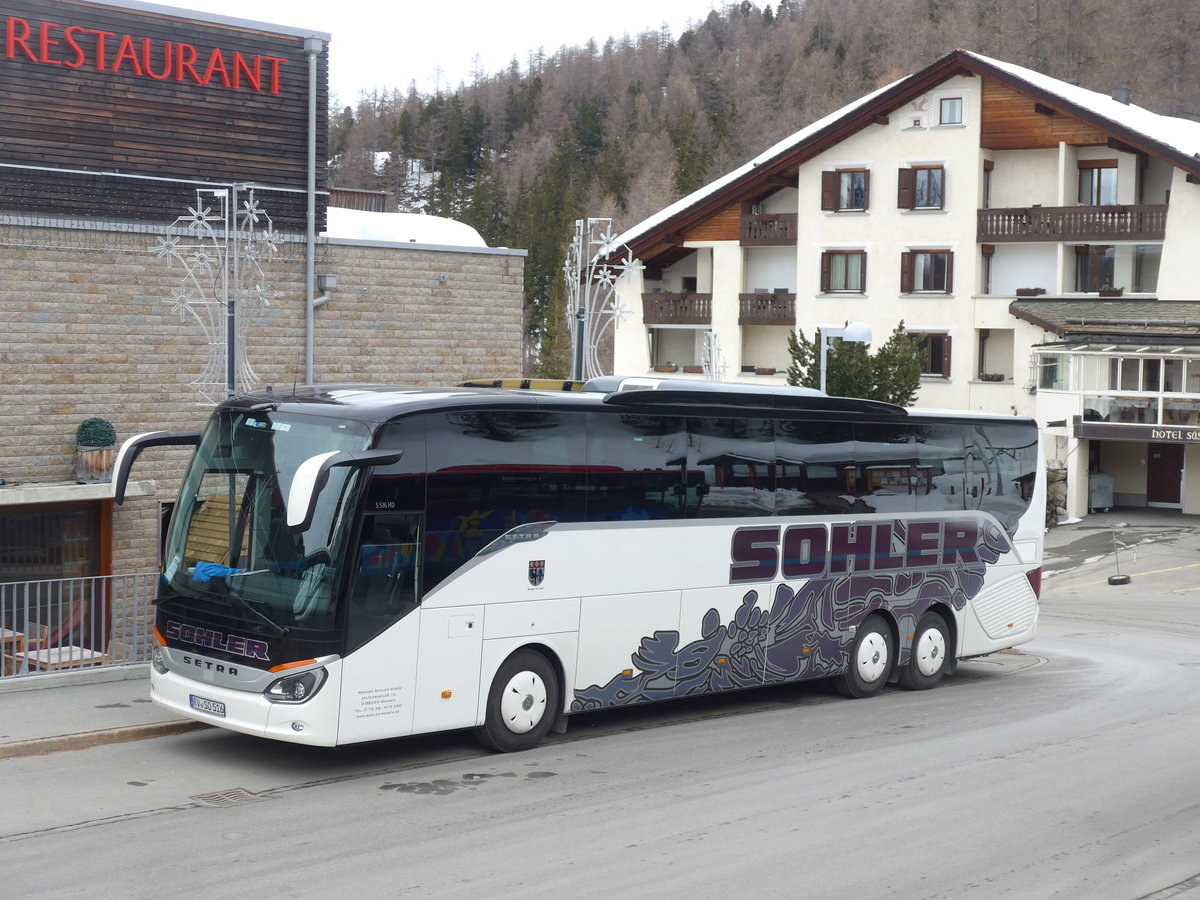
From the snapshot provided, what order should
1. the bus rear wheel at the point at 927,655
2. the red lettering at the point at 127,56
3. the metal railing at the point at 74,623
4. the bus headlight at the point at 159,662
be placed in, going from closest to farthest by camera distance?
1. the bus headlight at the point at 159,662
2. the metal railing at the point at 74,623
3. the bus rear wheel at the point at 927,655
4. the red lettering at the point at 127,56

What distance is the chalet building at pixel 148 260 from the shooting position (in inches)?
711

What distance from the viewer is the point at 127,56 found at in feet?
62.1

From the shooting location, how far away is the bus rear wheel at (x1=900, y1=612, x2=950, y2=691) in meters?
16.7

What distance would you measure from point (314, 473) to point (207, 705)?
7.93 ft

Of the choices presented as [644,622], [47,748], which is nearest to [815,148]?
[644,622]

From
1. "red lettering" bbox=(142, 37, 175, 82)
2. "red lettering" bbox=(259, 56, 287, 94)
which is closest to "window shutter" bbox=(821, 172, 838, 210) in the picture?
"red lettering" bbox=(259, 56, 287, 94)

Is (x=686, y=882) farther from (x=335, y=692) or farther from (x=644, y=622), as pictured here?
(x=644, y=622)

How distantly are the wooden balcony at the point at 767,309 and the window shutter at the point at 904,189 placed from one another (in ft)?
17.2

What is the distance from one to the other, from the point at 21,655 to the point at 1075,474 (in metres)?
35.7

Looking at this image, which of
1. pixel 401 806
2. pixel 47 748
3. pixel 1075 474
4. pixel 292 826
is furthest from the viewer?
pixel 1075 474

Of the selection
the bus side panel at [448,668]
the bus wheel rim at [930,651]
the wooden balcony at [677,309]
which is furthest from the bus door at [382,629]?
the wooden balcony at [677,309]

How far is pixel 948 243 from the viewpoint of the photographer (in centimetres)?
4791

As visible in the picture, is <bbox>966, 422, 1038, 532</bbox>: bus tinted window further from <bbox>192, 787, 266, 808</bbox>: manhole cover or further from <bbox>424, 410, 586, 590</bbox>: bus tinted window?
<bbox>192, 787, 266, 808</bbox>: manhole cover

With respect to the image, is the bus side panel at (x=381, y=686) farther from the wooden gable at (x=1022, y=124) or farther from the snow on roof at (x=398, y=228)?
the wooden gable at (x=1022, y=124)
